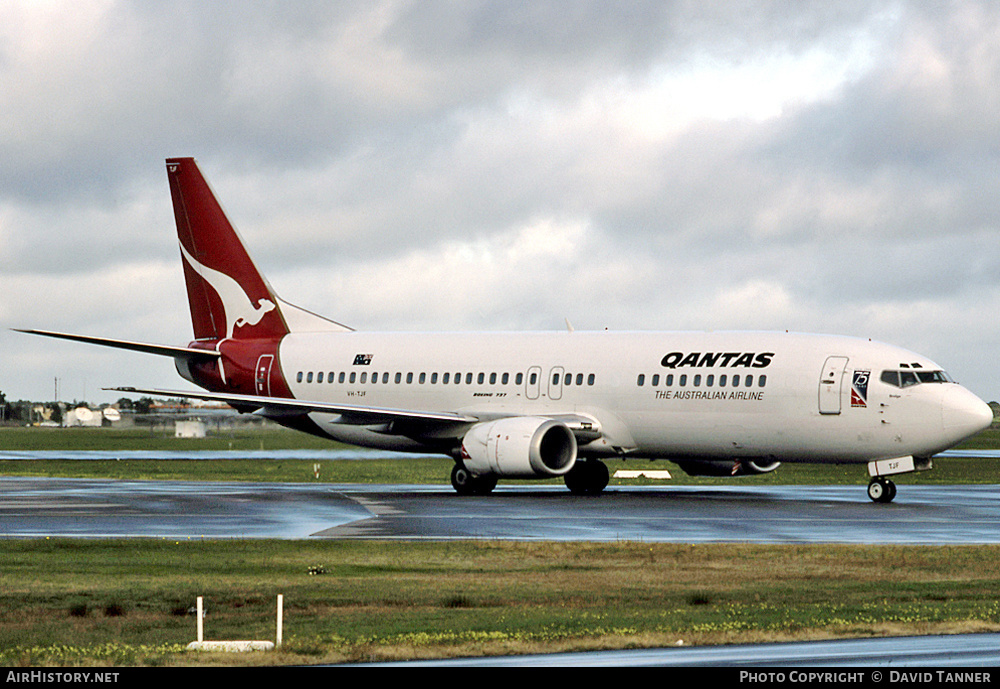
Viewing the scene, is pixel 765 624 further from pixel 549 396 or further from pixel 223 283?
pixel 223 283

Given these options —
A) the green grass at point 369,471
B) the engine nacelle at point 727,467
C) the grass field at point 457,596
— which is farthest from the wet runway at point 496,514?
the green grass at point 369,471

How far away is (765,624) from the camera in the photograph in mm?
15570

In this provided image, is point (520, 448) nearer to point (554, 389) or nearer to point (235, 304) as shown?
point (554, 389)

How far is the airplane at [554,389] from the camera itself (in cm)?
3516

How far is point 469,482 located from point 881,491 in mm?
11177

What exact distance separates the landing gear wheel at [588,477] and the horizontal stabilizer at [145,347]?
13.4 meters

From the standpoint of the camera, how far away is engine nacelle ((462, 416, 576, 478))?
3688 cm

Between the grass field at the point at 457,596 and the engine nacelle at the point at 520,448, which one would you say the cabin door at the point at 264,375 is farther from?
the grass field at the point at 457,596

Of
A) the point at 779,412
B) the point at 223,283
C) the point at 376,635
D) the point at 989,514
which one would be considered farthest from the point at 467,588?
the point at 223,283

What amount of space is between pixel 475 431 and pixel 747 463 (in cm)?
782

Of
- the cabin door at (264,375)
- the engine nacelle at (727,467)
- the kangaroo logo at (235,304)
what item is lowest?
the engine nacelle at (727,467)

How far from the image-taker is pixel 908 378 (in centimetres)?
3491

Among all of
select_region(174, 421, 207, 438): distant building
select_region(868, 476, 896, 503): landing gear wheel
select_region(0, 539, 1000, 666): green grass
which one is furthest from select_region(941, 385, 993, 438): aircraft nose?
select_region(174, 421, 207, 438): distant building

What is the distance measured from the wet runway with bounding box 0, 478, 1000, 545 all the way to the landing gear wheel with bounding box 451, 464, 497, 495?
385 millimetres
